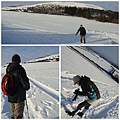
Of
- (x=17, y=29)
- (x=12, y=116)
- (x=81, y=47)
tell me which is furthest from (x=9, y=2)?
(x=12, y=116)

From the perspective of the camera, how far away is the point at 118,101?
8.33ft

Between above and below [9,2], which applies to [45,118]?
below

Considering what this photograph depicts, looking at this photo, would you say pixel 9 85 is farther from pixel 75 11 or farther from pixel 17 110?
pixel 75 11

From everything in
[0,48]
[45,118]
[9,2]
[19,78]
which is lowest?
[45,118]

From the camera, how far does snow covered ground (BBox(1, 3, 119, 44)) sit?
8.28ft

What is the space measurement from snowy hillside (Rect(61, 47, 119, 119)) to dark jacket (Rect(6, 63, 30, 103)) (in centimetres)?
26

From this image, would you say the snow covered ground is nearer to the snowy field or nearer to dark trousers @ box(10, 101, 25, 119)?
the snowy field

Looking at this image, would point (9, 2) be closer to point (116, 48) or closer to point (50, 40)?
point (50, 40)

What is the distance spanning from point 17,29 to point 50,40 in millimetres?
238

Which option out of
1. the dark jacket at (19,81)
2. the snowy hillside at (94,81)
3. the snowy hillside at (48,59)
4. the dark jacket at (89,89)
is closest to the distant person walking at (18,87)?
the dark jacket at (19,81)

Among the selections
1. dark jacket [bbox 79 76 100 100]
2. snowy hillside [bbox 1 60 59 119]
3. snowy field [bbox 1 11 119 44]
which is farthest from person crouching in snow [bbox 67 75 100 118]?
snowy field [bbox 1 11 119 44]

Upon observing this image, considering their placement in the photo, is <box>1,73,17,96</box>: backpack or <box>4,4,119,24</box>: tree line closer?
<box>1,73,17,96</box>: backpack

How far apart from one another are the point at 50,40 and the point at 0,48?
35 centimetres

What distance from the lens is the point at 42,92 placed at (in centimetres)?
254
